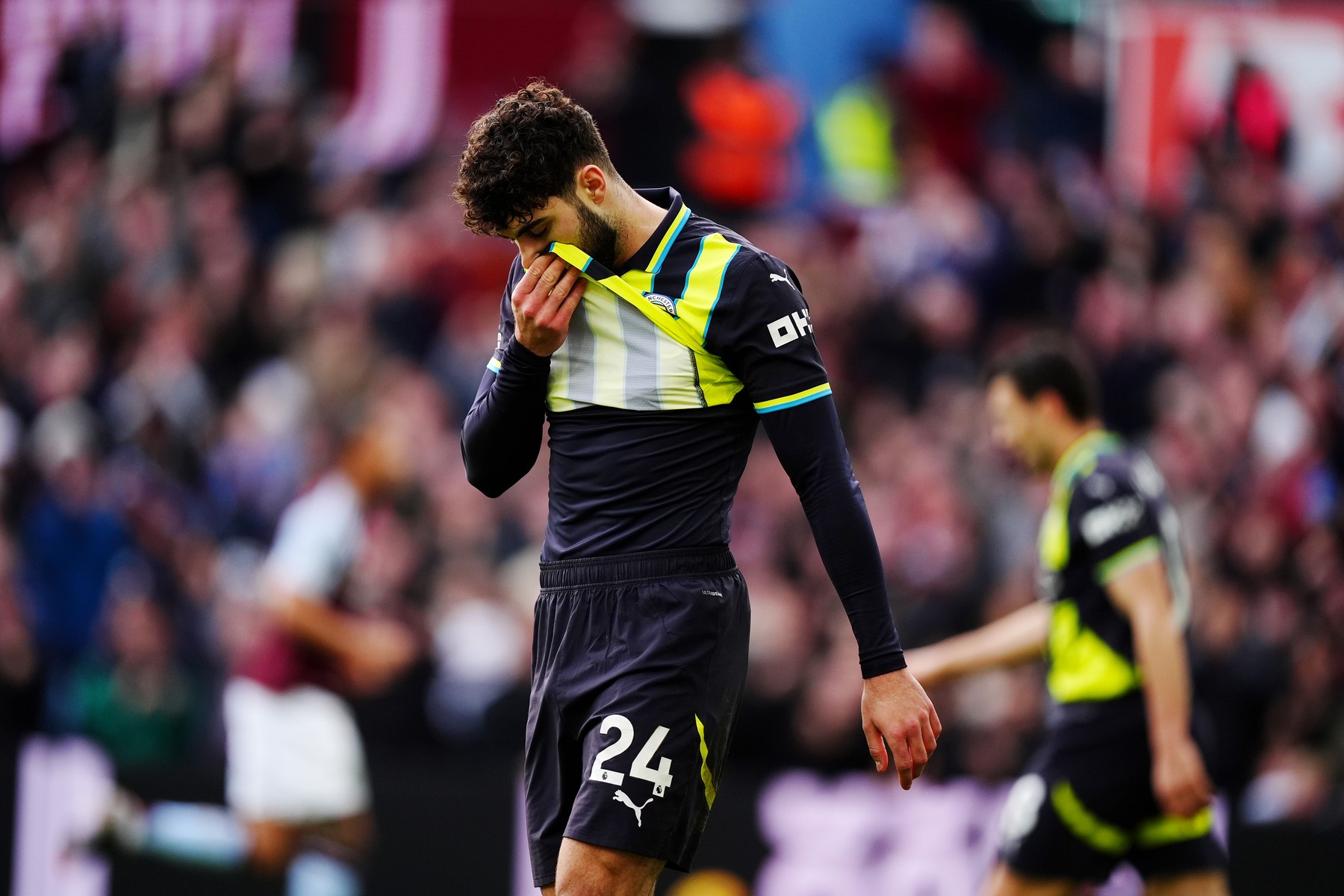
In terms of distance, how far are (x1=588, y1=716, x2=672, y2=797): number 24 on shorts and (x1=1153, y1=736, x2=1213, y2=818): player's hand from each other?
218 centimetres

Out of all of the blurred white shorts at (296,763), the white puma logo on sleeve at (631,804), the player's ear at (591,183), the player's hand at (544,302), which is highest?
the player's ear at (591,183)

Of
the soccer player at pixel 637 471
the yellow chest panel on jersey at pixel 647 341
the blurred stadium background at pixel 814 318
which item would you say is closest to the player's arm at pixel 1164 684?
the soccer player at pixel 637 471

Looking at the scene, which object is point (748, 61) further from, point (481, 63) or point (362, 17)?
point (362, 17)

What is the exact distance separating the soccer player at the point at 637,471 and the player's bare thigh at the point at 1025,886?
206 centimetres

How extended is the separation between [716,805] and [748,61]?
732 centimetres

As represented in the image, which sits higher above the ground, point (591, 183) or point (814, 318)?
point (591, 183)

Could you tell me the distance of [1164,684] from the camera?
5570 millimetres

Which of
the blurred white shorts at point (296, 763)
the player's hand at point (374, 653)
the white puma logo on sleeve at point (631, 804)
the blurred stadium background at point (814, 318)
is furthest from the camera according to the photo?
the blurred stadium background at point (814, 318)

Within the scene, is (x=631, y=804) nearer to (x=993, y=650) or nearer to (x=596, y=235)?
(x=596, y=235)

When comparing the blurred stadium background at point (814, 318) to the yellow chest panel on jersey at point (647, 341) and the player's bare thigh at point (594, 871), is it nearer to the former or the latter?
the player's bare thigh at point (594, 871)

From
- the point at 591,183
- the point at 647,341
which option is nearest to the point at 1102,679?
the point at 647,341

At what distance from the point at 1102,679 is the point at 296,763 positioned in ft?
14.0

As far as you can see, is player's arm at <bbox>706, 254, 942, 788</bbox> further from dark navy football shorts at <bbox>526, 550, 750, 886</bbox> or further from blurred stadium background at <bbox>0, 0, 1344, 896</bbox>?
blurred stadium background at <bbox>0, 0, 1344, 896</bbox>

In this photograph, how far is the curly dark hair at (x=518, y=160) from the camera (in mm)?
3996
